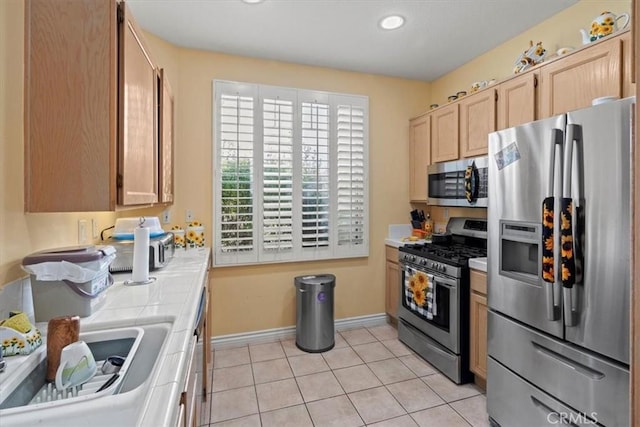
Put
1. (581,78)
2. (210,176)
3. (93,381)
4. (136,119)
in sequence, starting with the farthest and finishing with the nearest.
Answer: (210,176) < (581,78) < (136,119) < (93,381)

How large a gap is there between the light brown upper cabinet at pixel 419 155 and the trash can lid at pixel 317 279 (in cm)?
130

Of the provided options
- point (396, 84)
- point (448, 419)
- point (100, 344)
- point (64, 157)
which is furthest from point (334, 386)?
point (396, 84)

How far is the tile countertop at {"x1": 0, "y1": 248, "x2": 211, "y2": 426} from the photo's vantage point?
692mm

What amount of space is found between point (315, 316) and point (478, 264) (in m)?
1.44

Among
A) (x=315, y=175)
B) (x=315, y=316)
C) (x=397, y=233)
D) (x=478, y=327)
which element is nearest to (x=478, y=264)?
(x=478, y=327)

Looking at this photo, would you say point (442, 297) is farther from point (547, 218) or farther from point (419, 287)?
point (547, 218)

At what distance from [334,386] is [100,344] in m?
1.69

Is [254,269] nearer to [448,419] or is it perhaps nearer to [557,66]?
[448,419]

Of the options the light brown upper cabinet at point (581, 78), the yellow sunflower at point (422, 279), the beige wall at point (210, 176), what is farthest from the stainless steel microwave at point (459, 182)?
the yellow sunflower at point (422, 279)

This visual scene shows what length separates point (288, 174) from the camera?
3.00 meters

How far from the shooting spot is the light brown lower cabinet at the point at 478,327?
2.12 metres

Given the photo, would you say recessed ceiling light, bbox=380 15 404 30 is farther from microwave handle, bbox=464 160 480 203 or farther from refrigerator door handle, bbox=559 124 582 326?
refrigerator door handle, bbox=559 124 582 326

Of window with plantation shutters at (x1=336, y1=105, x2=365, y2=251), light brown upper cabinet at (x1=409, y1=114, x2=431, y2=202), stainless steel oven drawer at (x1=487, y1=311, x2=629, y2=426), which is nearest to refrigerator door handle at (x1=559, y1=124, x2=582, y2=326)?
stainless steel oven drawer at (x1=487, y1=311, x2=629, y2=426)

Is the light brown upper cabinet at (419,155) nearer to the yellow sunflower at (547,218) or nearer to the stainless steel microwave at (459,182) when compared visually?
the stainless steel microwave at (459,182)
